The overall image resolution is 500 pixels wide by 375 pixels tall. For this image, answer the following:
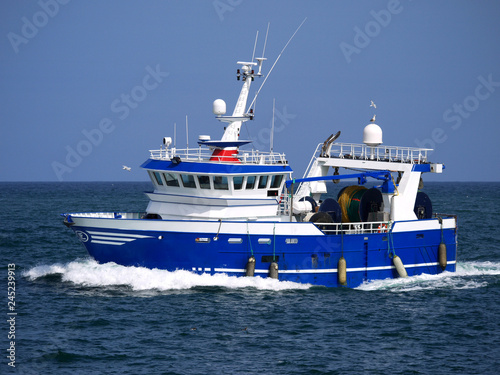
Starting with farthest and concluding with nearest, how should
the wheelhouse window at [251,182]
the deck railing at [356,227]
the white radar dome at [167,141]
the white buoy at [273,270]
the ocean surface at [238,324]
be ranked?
the white radar dome at [167,141] → the deck railing at [356,227] → the wheelhouse window at [251,182] → the white buoy at [273,270] → the ocean surface at [238,324]

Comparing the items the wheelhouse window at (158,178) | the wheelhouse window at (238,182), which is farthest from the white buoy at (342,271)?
the wheelhouse window at (158,178)

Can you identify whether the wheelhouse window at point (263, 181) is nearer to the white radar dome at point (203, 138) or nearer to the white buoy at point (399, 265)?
the white radar dome at point (203, 138)

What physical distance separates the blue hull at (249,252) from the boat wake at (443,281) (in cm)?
40

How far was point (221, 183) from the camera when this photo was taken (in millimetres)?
26031

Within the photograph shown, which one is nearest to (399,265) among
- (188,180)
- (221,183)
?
(221,183)

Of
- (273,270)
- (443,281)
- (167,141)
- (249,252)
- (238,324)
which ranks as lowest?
(238,324)

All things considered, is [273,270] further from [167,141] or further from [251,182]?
[167,141]

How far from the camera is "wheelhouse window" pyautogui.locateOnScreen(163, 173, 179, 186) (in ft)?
87.0

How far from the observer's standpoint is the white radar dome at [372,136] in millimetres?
30984

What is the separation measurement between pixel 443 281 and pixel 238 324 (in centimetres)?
1115

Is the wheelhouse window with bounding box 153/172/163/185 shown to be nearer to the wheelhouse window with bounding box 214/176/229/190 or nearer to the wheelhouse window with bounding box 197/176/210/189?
the wheelhouse window with bounding box 197/176/210/189

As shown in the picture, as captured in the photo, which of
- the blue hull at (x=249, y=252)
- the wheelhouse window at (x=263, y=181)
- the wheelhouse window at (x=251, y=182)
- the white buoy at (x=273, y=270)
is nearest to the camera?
the blue hull at (x=249, y=252)

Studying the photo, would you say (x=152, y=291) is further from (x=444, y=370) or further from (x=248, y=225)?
(x=444, y=370)

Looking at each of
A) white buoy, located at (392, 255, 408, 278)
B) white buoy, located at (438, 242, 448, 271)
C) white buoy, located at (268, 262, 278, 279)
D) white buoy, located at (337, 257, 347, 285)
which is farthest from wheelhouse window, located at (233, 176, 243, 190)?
white buoy, located at (438, 242, 448, 271)
